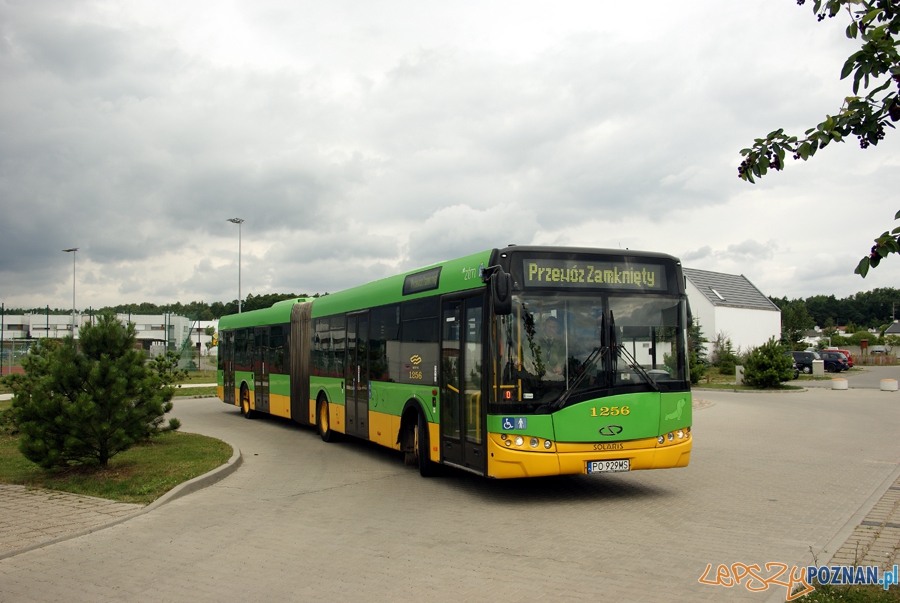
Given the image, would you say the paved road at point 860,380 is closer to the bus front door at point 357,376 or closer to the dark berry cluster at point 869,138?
the bus front door at point 357,376

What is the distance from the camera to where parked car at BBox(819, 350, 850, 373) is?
184 ft

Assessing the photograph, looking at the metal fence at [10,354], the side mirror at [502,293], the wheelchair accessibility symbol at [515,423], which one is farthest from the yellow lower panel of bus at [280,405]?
the metal fence at [10,354]

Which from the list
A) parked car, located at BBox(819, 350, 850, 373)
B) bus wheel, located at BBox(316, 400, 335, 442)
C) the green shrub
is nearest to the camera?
bus wheel, located at BBox(316, 400, 335, 442)

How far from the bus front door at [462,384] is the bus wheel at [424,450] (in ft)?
2.26

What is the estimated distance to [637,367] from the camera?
938 cm

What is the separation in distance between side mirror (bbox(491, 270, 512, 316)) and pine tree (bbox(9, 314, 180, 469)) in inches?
230

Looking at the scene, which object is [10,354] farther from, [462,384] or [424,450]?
[462,384]

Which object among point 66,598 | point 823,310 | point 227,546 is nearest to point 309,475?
point 227,546

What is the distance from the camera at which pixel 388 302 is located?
13.2 metres

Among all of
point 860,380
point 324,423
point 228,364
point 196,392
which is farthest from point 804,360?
point 324,423

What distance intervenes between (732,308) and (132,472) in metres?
58.2

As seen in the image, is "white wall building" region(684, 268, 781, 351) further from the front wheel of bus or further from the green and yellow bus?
the green and yellow bus

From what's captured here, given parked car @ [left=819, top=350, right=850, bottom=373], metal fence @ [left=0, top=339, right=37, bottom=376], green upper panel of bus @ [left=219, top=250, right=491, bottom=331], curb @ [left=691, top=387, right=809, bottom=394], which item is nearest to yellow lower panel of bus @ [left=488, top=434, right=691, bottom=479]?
green upper panel of bus @ [left=219, top=250, right=491, bottom=331]

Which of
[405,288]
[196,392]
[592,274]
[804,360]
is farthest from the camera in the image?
[804,360]
